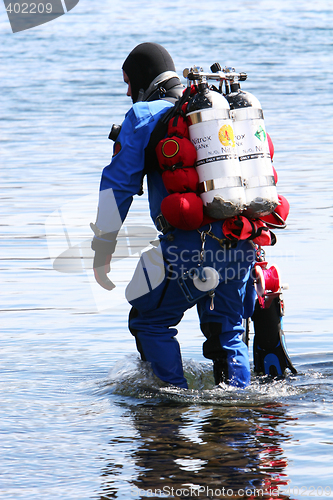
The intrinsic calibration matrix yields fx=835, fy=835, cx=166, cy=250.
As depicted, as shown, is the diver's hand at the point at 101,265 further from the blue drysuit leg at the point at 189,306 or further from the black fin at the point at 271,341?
the black fin at the point at 271,341

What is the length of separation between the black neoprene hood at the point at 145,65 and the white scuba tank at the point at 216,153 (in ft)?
2.00

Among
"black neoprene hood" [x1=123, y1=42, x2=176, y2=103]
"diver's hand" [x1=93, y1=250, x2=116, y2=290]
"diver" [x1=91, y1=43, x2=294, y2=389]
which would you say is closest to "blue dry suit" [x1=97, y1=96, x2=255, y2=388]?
"diver" [x1=91, y1=43, x2=294, y2=389]

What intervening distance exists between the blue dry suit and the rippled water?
0.22 meters

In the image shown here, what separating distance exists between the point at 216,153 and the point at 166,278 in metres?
0.72

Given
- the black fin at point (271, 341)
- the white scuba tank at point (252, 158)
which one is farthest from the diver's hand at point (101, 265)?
the black fin at point (271, 341)

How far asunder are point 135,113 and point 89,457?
176cm

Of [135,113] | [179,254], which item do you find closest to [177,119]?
[135,113]

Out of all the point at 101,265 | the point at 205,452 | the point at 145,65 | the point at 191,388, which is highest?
the point at 145,65

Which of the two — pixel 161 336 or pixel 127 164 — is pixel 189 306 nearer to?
pixel 161 336

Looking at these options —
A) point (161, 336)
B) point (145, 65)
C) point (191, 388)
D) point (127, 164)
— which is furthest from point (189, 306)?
point (145, 65)

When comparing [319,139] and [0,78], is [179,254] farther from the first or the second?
[0,78]

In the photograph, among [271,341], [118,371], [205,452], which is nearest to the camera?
[205,452]

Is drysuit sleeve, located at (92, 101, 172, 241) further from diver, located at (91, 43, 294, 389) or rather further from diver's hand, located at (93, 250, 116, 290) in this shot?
diver's hand, located at (93, 250, 116, 290)

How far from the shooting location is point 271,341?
5.09 meters
